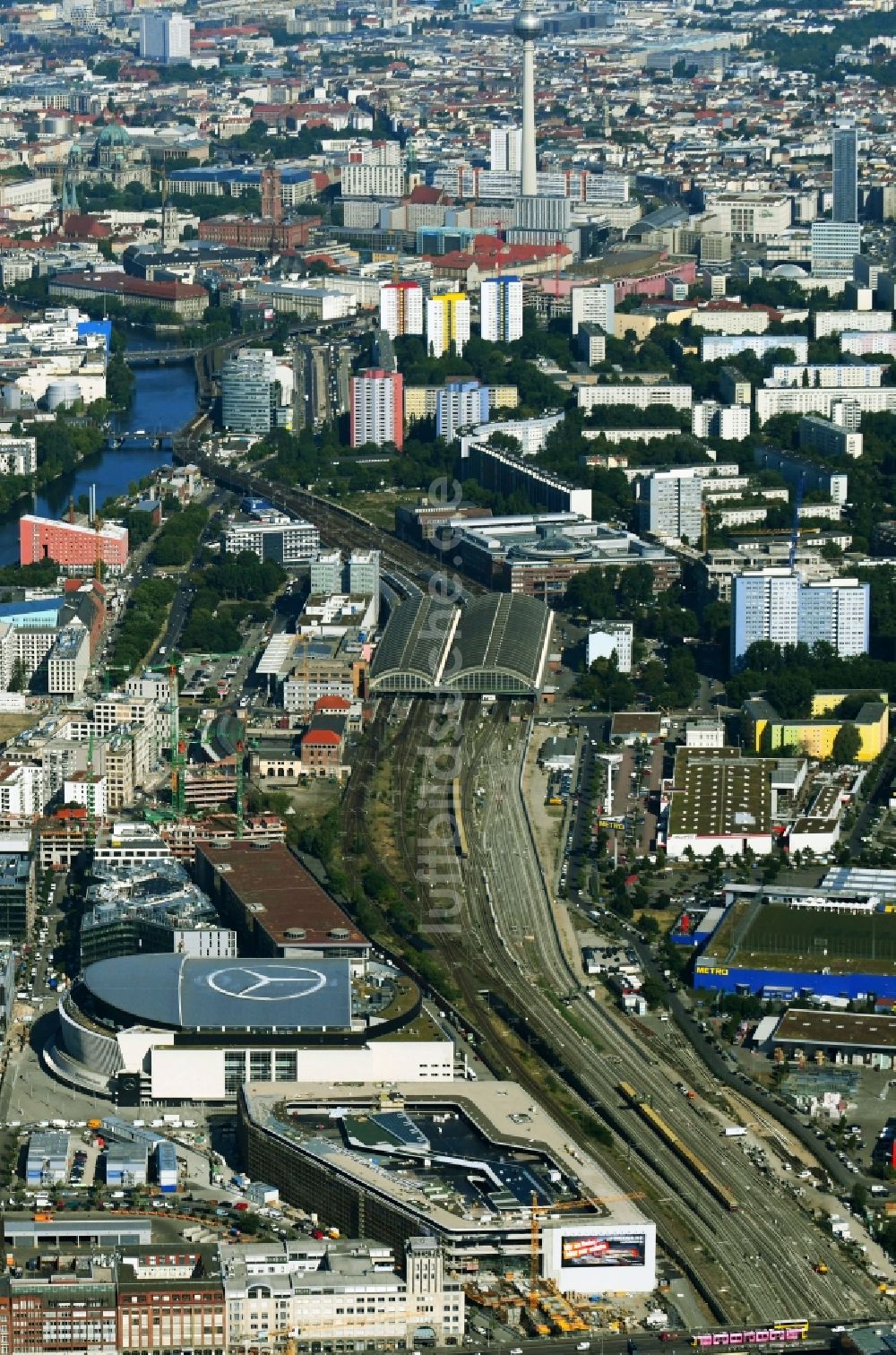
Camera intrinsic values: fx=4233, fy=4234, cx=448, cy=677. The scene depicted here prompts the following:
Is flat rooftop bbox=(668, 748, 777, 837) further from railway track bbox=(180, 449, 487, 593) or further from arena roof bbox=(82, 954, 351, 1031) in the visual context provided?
railway track bbox=(180, 449, 487, 593)

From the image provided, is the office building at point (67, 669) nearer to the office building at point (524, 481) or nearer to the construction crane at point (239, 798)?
the construction crane at point (239, 798)

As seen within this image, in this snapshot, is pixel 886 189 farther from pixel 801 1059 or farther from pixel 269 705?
pixel 801 1059

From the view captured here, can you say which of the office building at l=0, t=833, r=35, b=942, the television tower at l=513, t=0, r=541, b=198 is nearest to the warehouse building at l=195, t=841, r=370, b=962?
the office building at l=0, t=833, r=35, b=942

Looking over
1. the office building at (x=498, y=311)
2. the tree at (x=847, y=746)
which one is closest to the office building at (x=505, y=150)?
the office building at (x=498, y=311)

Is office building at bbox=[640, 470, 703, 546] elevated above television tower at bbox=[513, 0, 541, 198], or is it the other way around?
television tower at bbox=[513, 0, 541, 198]

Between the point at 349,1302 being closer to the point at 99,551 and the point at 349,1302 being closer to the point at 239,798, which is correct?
the point at 239,798

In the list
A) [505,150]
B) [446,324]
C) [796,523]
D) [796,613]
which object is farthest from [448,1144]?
[505,150]
